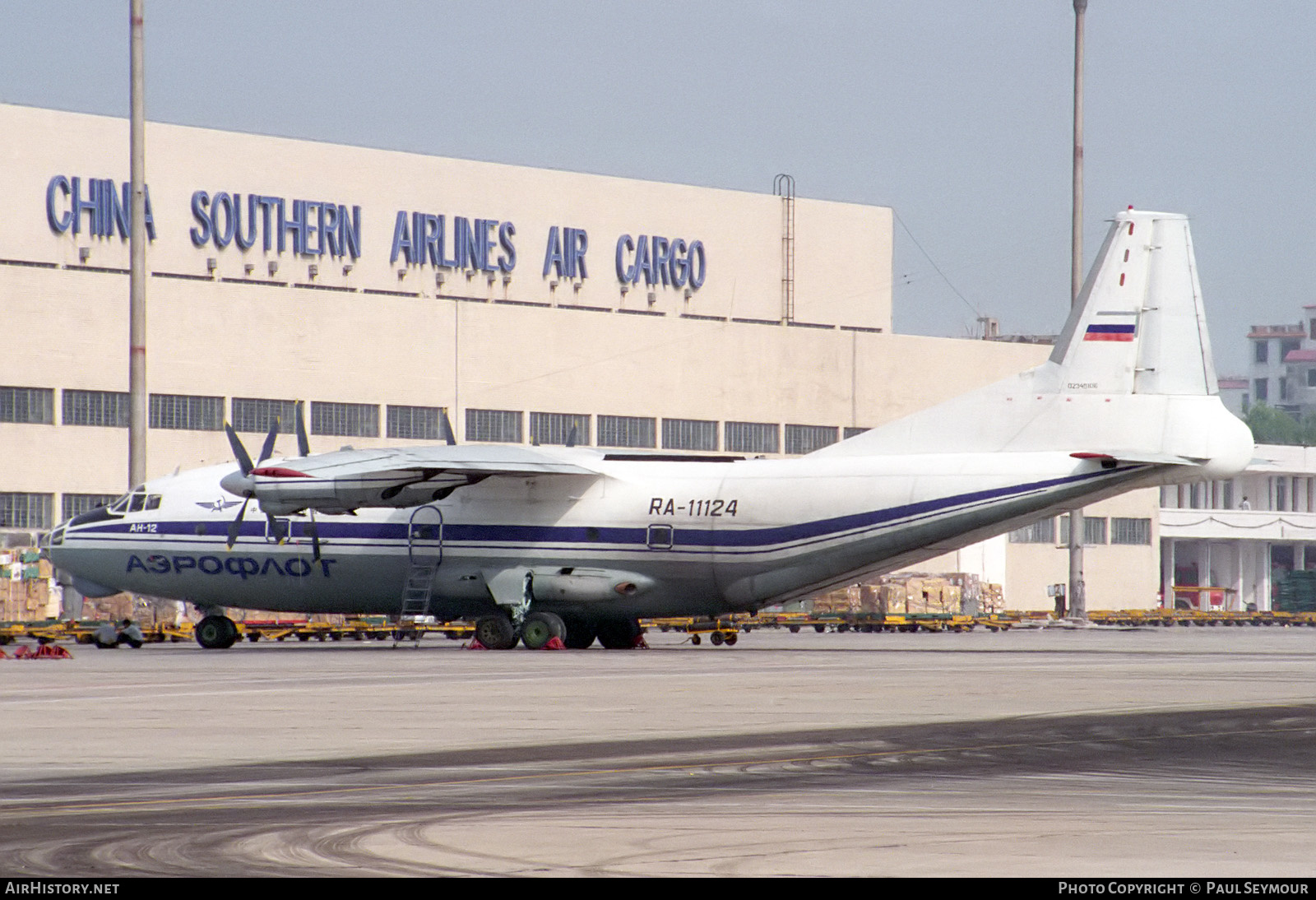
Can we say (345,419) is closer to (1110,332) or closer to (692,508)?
(692,508)

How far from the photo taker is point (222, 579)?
145 feet

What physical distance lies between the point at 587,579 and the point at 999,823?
29.2m

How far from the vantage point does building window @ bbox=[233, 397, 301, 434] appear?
68.1 meters

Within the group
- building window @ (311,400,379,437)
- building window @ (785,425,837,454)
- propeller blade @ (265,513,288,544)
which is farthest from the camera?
building window @ (785,425,837,454)

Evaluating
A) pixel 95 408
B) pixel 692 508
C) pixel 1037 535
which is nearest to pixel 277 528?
pixel 692 508

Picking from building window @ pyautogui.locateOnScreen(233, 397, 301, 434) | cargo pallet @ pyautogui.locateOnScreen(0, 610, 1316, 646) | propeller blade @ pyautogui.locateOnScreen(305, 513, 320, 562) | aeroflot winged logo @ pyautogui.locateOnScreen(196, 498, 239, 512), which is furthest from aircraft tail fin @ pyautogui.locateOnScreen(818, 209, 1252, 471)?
building window @ pyautogui.locateOnScreen(233, 397, 301, 434)

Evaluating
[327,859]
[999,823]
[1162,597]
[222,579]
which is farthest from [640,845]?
[1162,597]

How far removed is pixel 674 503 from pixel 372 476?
6842 millimetres

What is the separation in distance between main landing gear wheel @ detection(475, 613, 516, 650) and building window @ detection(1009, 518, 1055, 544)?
49.7 metres

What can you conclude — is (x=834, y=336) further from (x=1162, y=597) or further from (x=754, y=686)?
(x=754, y=686)

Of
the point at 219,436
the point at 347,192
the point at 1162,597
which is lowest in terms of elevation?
the point at 1162,597

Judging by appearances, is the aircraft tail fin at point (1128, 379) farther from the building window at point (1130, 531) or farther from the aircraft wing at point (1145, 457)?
the building window at point (1130, 531)

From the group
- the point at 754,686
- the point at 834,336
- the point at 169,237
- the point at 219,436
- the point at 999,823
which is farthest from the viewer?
the point at 834,336

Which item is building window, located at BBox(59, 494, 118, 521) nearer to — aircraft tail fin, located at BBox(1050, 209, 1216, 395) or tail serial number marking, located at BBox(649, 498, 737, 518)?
tail serial number marking, located at BBox(649, 498, 737, 518)
